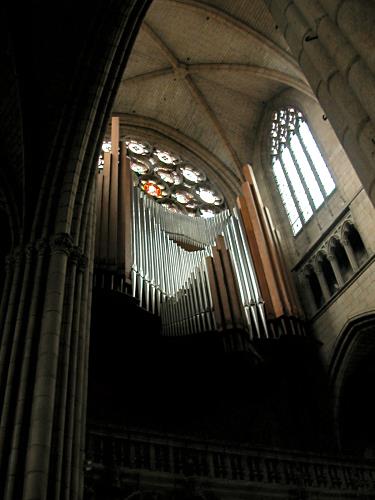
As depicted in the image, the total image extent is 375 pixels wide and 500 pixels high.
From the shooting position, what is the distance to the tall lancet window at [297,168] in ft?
41.6

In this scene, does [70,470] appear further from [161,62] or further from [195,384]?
[161,62]

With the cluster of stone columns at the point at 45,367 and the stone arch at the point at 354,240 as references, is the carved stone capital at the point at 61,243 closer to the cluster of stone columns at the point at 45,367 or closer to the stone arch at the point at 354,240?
the cluster of stone columns at the point at 45,367

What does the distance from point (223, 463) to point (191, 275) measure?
3.91 m

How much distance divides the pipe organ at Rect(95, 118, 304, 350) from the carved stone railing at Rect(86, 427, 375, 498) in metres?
1.91

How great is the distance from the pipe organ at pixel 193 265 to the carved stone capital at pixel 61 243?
148 cm

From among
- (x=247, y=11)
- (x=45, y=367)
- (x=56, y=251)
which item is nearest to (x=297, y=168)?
(x=247, y=11)

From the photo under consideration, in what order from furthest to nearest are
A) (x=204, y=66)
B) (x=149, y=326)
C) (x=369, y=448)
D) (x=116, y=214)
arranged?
(x=204, y=66) → (x=369, y=448) → (x=116, y=214) → (x=149, y=326)

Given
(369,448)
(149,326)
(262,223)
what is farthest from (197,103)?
(369,448)

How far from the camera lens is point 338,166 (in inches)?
459

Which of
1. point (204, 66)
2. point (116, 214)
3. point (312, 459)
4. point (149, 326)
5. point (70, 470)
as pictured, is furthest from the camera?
point (204, 66)

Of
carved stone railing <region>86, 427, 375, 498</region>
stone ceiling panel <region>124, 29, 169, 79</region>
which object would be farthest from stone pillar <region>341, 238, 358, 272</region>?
stone ceiling panel <region>124, 29, 169, 79</region>

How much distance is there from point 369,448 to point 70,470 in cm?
794

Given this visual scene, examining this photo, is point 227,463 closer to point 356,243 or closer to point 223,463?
point 223,463

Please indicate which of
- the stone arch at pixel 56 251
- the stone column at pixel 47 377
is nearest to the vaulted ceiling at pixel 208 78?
the stone arch at pixel 56 251
